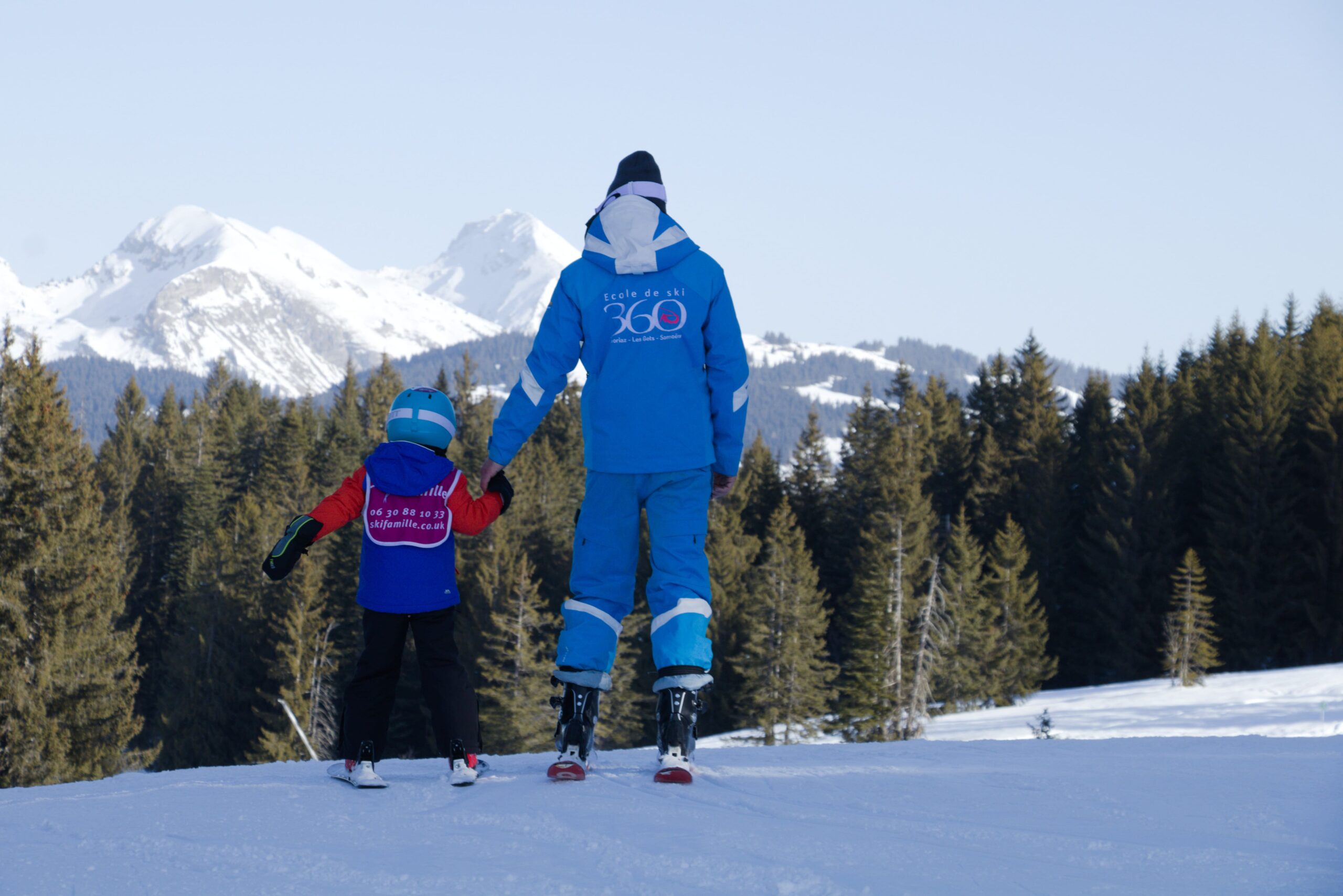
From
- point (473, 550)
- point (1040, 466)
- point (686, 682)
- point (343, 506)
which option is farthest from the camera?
point (1040, 466)

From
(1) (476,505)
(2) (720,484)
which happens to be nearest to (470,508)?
(1) (476,505)

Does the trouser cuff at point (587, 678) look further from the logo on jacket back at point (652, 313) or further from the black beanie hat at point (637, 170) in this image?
the black beanie hat at point (637, 170)

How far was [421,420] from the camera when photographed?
4.50m

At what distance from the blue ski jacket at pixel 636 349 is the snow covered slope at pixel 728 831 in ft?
4.59

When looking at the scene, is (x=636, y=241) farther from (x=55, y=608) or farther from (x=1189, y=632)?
(x=1189, y=632)

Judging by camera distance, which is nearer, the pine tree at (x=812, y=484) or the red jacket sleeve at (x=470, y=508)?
the red jacket sleeve at (x=470, y=508)

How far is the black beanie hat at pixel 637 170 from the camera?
4629 millimetres

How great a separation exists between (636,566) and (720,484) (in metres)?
0.55

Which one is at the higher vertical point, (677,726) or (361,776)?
(677,726)

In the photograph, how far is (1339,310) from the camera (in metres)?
50.8

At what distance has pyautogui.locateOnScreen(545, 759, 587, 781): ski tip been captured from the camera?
409cm

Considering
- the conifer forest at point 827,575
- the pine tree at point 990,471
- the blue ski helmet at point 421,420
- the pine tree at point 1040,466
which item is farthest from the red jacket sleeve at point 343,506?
the pine tree at point 990,471

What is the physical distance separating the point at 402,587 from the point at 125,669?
22.1m

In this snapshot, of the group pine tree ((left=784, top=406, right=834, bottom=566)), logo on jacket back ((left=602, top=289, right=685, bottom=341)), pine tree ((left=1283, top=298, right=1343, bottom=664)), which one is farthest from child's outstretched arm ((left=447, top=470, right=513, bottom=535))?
pine tree ((left=784, top=406, right=834, bottom=566))
